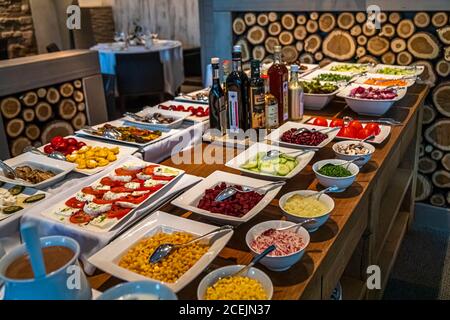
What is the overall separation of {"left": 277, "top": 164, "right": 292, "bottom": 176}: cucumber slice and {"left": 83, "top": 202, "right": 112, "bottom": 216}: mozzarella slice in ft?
1.83

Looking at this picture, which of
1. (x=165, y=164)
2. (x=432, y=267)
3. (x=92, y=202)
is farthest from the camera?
(x=432, y=267)

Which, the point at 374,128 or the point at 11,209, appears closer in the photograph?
the point at 11,209

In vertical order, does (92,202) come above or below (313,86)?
below

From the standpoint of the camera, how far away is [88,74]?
10.1 feet

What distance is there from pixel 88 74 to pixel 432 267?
8.33 feet

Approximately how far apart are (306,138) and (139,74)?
4133 millimetres

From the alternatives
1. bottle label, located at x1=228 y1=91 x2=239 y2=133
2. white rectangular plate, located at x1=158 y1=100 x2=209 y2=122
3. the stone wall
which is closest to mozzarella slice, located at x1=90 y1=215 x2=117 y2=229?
bottle label, located at x1=228 y1=91 x2=239 y2=133

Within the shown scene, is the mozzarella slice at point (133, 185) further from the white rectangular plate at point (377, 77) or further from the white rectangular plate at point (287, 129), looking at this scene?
the white rectangular plate at point (377, 77)

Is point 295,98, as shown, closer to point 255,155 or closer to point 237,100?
point 237,100

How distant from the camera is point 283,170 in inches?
57.9

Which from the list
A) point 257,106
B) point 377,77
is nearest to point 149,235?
point 257,106

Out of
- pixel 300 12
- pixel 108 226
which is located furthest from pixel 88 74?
pixel 108 226

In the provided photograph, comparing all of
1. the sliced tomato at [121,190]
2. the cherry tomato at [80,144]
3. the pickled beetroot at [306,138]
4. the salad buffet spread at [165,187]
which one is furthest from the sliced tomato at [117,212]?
the pickled beetroot at [306,138]

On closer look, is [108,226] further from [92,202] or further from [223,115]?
[223,115]
